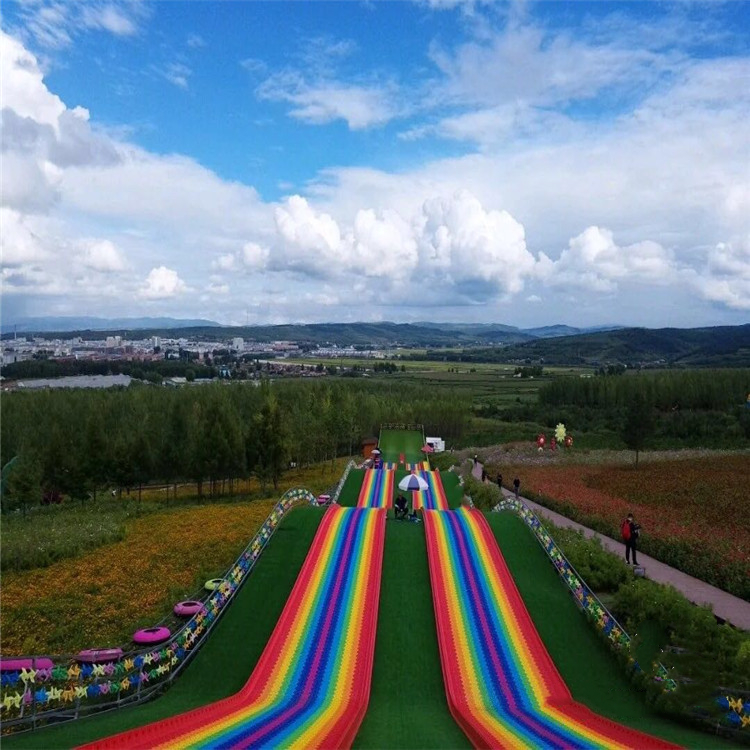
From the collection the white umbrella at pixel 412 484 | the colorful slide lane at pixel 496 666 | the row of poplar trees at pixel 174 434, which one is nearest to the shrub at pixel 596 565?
the colorful slide lane at pixel 496 666

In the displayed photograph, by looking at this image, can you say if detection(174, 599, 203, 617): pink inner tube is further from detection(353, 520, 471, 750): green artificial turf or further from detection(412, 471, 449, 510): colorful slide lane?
detection(412, 471, 449, 510): colorful slide lane

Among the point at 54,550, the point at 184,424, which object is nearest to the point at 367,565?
the point at 54,550

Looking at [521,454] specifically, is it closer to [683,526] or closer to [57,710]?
[683,526]

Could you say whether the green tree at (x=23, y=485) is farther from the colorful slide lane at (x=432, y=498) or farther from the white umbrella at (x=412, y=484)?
the white umbrella at (x=412, y=484)


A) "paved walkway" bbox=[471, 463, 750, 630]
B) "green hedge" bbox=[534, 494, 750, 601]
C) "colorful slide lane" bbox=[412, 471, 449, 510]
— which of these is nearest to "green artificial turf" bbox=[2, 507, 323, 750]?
"colorful slide lane" bbox=[412, 471, 449, 510]

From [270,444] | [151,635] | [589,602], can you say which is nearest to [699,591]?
[589,602]
